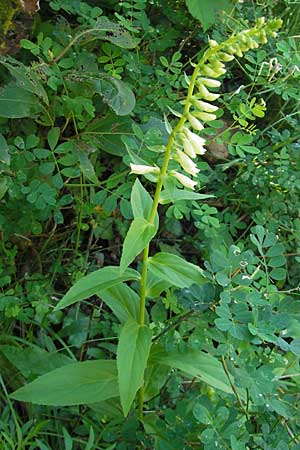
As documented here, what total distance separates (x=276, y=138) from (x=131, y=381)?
0.91 meters

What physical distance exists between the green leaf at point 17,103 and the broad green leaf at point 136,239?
1.51 ft

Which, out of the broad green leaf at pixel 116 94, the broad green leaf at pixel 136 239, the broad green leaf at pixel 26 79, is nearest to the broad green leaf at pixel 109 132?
the broad green leaf at pixel 116 94

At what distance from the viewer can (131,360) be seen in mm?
1235

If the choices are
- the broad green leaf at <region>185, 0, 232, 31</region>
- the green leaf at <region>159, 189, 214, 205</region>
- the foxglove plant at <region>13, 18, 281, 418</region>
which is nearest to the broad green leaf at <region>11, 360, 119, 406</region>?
the foxglove plant at <region>13, 18, 281, 418</region>

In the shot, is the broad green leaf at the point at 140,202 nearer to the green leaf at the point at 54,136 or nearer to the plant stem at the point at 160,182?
the plant stem at the point at 160,182

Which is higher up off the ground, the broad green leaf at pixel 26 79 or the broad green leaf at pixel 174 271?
the broad green leaf at pixel 26 79

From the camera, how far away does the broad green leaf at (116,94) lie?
1512mm

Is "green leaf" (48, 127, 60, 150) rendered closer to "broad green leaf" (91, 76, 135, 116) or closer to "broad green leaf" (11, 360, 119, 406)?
"broad green leaf" (91, 76, 135, 116)

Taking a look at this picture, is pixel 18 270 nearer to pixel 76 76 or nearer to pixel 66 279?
pixel 66 279

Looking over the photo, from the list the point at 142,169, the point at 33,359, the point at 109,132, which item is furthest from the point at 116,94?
the point at 33,359

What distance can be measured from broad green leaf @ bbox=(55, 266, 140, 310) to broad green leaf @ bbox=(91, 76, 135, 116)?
406mm

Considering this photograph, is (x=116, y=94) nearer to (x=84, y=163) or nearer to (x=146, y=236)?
(x=84, y=163)

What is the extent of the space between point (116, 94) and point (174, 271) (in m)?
0.46

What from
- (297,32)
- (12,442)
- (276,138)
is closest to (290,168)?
(276,138)
